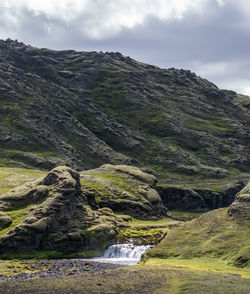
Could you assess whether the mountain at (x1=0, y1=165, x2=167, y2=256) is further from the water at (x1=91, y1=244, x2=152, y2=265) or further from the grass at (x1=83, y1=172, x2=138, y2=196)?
the grass at (x1=83, y1=172, x2=138, y2=196)

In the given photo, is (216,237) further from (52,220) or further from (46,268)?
(52,220)

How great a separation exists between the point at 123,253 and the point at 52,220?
65.1ft

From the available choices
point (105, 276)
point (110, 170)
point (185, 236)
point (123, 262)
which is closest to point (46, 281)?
point (105, 276)

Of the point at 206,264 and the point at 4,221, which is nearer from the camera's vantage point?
the point at 206,264

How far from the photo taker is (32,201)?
10681 cm

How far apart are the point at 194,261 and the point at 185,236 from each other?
43.7 ft

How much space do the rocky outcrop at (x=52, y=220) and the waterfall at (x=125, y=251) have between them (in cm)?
271

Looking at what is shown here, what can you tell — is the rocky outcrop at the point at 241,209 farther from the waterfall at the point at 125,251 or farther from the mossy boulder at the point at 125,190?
the mossy boulder at the point at 125,190

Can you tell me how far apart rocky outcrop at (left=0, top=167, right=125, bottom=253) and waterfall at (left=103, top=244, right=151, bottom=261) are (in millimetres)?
2708

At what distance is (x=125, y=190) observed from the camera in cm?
16250

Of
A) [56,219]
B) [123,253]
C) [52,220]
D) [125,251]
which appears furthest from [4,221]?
[125,251]

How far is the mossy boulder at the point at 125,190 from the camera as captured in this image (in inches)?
5792

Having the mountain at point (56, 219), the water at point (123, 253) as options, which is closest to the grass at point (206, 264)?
the water at point (123, 253)

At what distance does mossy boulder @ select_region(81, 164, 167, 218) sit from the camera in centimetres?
14712
